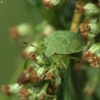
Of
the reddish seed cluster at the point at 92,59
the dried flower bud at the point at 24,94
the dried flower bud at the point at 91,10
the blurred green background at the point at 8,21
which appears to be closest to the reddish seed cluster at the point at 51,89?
the dried flower bud at the point at 24,94

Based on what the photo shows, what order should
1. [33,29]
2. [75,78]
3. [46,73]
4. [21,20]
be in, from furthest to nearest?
[21,20]
[33,29]
[75,78]
[46,73]

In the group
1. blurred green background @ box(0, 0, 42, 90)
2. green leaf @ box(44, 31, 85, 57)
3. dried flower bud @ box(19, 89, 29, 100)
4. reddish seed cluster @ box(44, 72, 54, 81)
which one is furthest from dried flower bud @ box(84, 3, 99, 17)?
blurred green background @ box(0, 0, 42, 90)

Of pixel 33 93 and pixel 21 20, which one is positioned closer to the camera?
pixel 33 93

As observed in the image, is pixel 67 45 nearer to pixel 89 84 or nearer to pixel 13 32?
pixel 89 84

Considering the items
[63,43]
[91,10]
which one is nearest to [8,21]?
[91,10]

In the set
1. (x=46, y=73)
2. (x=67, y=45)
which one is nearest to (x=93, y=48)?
(x=67, y=45)

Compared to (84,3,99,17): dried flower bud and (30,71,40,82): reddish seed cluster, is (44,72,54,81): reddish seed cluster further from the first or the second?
(84,3,99,17): dried flower bud
